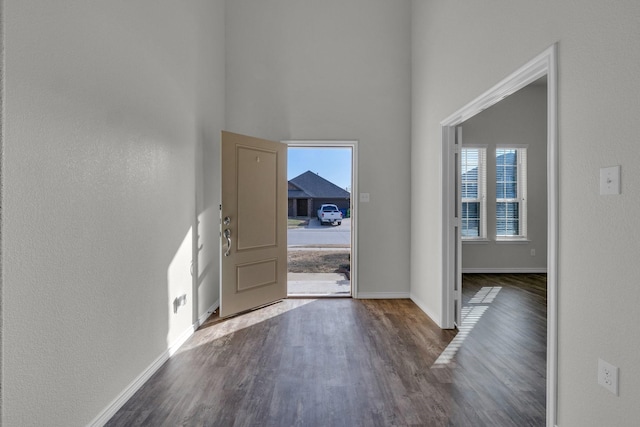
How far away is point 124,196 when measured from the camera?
2.25 m

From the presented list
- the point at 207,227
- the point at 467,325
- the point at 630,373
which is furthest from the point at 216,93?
the point at 630,373

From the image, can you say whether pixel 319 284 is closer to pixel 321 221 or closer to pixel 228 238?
pixel 228 238

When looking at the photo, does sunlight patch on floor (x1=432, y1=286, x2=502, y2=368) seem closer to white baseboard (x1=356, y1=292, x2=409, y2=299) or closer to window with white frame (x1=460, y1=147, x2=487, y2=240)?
white baseboard (x1=356, y1=292, x2=409, y2=299)

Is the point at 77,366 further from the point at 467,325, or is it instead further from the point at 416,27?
the point at 416,27

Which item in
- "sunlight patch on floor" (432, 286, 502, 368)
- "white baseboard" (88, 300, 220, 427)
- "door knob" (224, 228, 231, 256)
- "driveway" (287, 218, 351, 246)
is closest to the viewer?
"white baseboard" (88, 300, 220, 427)

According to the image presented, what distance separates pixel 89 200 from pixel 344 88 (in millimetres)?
3469

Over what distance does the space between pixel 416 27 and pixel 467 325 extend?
354cm

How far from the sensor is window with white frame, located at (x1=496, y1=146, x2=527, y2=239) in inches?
257

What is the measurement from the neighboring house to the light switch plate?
617 inches

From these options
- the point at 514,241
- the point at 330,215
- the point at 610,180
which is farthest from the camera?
the point at 330,215

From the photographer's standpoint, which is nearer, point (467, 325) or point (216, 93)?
point (467, 325)

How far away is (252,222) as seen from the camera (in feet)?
13.5

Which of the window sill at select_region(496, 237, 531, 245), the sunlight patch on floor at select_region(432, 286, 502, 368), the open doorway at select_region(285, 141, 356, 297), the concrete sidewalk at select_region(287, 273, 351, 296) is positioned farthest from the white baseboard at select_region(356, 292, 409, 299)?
the window sill at select_region(496, 237, 531, 245)

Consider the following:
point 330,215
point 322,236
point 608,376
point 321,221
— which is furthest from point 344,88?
point 321,221
